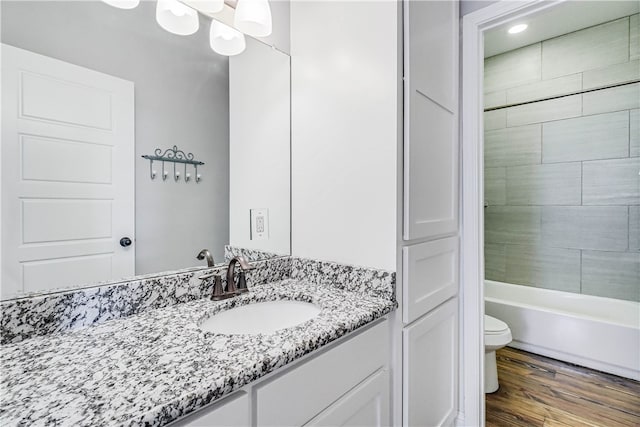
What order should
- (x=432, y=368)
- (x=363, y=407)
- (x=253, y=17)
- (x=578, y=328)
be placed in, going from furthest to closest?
(x=578, y=328) < (x=432, y=368) < (x=253, y=17) < (x=363, y=407)

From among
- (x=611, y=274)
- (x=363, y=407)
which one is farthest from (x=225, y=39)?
(x=611, y=274)

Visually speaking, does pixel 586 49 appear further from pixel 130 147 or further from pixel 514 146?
pixel 130 147

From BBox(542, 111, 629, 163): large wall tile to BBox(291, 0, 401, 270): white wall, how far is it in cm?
242

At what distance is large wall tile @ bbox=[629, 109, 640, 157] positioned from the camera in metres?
2.37

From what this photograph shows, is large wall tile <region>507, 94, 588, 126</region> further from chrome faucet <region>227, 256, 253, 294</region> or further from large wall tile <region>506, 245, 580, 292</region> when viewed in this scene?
chrome faucet <region>227, 256, 253, 294</region>

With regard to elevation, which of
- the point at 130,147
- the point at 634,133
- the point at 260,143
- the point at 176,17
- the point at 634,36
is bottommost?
the point at 130,147

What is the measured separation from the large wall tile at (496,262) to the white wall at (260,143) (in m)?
2.52

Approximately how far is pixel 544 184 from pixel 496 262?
2.81ft

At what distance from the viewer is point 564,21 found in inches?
95.5

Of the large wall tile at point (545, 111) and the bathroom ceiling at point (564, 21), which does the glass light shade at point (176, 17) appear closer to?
the bathroom ceiling at point (564, 21)

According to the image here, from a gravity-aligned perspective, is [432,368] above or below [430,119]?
below

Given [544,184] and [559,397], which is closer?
[559,397]

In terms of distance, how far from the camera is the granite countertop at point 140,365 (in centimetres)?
51

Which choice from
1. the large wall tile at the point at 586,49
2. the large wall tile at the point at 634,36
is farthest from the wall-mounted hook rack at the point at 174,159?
the large wall tile at the point at 634,36
